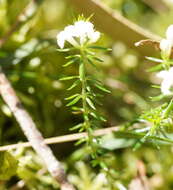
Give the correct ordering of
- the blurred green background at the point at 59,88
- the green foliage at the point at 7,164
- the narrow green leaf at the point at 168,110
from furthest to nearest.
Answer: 1. the blurred green background at the point at 59,88
2. the green foliage at the point at 7,164
3. the narrow green leaf at the point at 168,110

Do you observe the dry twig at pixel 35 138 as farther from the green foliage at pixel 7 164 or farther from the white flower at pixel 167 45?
the white flower at pixel 167 45

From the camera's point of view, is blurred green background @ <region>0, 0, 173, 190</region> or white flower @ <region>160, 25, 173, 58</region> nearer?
white flower @ <region>160, 25, 173, 58</region>

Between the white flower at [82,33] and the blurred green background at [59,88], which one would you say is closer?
the white flower at [82,33]

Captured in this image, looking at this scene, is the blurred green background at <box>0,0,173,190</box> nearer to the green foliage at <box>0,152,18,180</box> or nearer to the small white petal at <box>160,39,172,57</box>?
the green foliage at <box>0,152,18,180</box>

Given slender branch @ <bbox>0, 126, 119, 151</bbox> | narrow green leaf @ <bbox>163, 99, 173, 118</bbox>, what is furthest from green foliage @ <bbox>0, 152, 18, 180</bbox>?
narrow green leaf @ <bbox>163, 99, 173, 118</bbox>

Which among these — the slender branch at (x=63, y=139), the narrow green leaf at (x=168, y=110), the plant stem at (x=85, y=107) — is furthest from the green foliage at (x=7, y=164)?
the narrow green leaf at (x=168, y=110)

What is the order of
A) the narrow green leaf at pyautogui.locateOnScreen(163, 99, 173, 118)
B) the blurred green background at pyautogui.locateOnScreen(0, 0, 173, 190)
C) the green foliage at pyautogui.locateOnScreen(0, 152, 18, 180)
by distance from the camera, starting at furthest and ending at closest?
1. the blurred green background at pyautogui.locateOnScreen(0, 0, 173, 190)
2. the green foliage at pyautogui.locateOnScreen(0, 152, 18, 180)
3. the narrow green leaf at pyautogui.locateOnScreen(163, 99, 173, 118)
